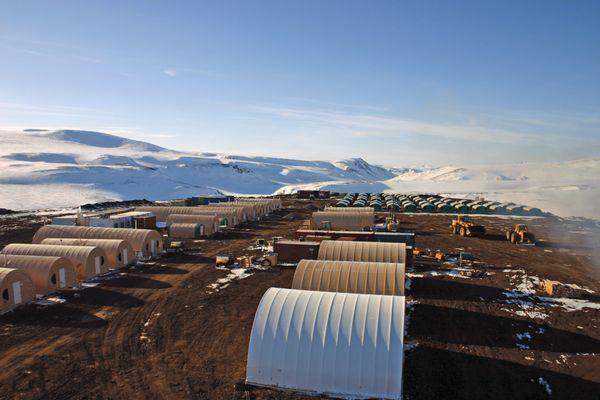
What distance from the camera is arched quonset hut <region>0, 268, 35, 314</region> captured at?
22531 mm

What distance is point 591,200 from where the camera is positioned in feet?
269

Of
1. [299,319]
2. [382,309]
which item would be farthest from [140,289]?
[382,309]

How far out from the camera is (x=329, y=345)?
576 inches

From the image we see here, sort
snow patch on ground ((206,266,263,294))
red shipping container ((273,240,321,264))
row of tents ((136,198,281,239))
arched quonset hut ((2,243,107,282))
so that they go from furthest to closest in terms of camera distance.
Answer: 1. row of tents ((136,198,281,239))
2. red shipping container ((273,240,321,264))
3. arched quonset hut ((2,243,107,282))
4. snow patch on ground ((206,266,263,294))

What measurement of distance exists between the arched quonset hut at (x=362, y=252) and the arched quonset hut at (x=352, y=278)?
4459 millimetres

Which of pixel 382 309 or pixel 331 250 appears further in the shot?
pixel 331 250

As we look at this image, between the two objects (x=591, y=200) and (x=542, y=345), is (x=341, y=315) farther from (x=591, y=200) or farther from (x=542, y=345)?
(x=591, y=200)

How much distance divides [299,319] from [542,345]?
10936 mm

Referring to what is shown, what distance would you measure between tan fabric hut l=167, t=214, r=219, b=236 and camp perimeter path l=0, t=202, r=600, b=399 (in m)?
15.9

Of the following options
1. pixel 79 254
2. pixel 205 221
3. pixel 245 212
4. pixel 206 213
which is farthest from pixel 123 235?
pixel 245 212

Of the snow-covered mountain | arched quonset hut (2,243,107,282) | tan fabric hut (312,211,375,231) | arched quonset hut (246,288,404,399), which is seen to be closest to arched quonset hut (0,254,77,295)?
arched quonset hut (2,243,107,282)

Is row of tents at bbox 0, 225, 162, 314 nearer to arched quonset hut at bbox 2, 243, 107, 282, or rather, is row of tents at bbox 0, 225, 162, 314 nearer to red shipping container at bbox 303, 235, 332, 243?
arched quonset hut at bbox 2, 243, 107, 282

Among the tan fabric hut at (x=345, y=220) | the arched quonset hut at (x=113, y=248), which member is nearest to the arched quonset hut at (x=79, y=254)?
the arched quonset hut at (x=113, y=248)

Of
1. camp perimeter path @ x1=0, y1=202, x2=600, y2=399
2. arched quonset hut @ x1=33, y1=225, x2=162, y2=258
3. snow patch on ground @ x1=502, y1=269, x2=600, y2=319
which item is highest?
arched quonset hut @ x1=33, y1=225, x2=162, y2=258
